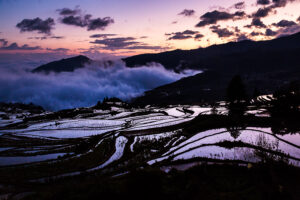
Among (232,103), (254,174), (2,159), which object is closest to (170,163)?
(254,174)

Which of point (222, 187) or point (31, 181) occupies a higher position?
point (222, 187)

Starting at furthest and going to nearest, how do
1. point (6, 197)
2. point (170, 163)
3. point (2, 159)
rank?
point (2, 159)
point (170, 163)
point (6, 197)

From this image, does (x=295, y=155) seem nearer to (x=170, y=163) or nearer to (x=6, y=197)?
(x=170, y=163)

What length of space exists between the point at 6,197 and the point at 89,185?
7.06m

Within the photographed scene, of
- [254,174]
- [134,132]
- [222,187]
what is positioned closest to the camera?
[222,187]

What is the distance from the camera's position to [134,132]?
1449 inches

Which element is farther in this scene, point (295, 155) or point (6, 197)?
point (295, 155)

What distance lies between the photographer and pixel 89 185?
11188 mm

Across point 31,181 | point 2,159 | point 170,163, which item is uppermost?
point 170,163

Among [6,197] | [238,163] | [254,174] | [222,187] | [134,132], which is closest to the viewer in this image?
[222,187]

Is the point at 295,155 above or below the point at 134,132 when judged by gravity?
above

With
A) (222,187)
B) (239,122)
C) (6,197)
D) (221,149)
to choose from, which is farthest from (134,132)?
(222,187)

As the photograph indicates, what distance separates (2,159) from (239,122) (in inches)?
1309

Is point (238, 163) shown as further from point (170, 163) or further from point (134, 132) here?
point (134, 132)
